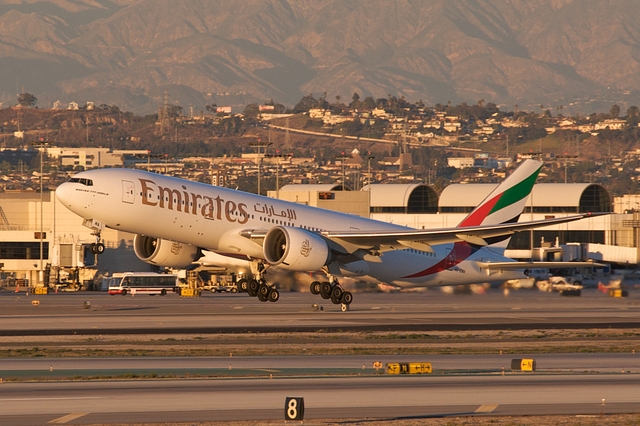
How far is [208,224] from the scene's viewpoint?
5391 centimetres

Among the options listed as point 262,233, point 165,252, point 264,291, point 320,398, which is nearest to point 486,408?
point 320,398

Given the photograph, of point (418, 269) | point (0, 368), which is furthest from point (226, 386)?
point (418, 269)

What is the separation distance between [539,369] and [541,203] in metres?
108

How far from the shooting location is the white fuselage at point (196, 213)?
2037 inches

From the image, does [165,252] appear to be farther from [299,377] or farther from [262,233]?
[299,377]

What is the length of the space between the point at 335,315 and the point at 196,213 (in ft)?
47.5

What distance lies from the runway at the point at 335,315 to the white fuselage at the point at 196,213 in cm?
401

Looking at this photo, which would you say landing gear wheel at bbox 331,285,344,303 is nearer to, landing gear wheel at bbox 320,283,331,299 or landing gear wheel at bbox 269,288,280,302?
landing gear wheel at bbox 320,283,331,299

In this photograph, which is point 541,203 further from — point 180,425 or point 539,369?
point 180,425

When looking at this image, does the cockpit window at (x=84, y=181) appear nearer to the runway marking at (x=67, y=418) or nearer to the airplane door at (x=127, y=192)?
the airplane door at (x=127, y=192)

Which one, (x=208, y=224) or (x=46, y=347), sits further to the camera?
(x=208, y=224)

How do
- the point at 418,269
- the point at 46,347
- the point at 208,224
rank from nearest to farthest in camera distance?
the point at 46,347 < the point at 208,224 < the point at 418,269

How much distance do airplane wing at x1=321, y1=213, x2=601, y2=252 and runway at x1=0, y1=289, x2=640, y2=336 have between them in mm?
4317

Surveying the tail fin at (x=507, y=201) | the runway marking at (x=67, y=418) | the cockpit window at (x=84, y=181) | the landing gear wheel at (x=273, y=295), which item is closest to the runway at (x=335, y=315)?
the landing gear wheel at (x=273, y=295)
